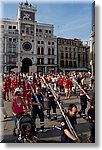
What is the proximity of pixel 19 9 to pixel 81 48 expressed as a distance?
77 cm

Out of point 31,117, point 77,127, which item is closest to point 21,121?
point 31,117

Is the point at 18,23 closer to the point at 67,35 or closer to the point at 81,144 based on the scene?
the point at 67,35

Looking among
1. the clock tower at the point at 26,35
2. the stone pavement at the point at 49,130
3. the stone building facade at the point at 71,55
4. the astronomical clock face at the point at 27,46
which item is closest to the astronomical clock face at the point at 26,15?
the clock tower at the point at 26,35

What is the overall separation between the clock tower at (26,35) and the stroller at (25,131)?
588mm

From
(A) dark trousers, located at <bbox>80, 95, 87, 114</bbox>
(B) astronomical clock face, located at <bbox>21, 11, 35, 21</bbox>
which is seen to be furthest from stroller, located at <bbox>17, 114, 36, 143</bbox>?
(B) astronomical clock face, located at <bbox>21, 11, 35, 21</bbox>

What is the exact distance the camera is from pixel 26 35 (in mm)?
2699

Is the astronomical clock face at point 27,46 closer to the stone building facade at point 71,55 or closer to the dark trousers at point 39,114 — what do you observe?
the stone building facade at point 71,55

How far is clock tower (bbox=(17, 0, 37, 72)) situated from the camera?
8.66ft

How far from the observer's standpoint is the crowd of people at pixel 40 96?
2.45 meters

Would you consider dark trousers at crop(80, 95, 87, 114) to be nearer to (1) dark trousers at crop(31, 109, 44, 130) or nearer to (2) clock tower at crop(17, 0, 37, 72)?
(1) dark trousers at crop(31, 109, 44, 130)

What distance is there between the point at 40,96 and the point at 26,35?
0.64 meters

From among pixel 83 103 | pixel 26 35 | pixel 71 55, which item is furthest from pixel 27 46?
pixel 83 103

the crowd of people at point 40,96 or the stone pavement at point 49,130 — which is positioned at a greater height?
the crowd of people at point 40,96

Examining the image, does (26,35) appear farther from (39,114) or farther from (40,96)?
(39,114)
